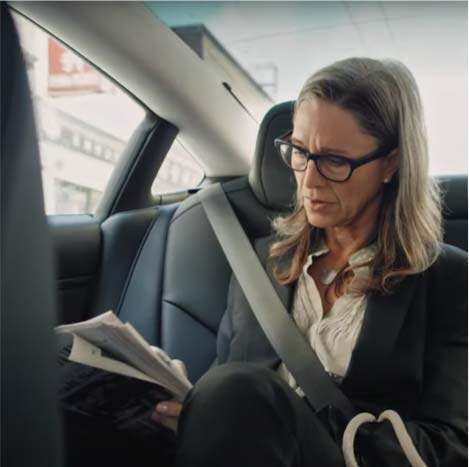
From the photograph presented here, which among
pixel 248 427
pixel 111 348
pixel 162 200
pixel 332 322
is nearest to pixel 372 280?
pixel 332 322

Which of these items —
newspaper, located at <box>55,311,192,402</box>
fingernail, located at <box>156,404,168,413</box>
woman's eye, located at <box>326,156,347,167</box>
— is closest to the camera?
newspaper, located at <box>55,311,192,402</box>

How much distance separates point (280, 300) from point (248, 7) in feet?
8.20

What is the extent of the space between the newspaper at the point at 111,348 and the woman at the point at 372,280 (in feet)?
0.45

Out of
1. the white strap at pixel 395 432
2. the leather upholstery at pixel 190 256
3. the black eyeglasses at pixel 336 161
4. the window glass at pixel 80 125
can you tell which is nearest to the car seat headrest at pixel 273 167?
the leather upholstery at pixel 190 256

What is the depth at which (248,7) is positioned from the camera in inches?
A: 129

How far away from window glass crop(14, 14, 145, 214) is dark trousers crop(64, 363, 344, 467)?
2.36 feet

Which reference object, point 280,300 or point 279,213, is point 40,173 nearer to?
point 280,300

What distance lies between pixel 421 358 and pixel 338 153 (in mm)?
387

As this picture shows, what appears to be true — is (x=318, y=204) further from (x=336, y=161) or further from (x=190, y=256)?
(x=190, y=256)

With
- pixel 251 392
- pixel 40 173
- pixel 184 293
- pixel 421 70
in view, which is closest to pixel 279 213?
pixel 184 293

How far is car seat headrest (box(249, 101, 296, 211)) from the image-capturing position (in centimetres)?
139

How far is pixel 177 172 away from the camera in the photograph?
1886 millimetres

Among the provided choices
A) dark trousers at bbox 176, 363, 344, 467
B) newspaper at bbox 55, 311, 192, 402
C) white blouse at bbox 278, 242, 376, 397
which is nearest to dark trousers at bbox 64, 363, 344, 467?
dark trousers at bbox 176, 363, 344, 467

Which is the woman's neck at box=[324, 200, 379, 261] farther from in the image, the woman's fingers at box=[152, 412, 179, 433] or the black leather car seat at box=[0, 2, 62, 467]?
the black leather car seat at box=[0, 2, 62, 467]
